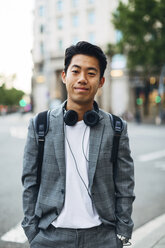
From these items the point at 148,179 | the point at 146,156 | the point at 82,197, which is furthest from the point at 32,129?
the point at 146,156

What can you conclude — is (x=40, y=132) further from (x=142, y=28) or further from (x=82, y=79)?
(x=142, y=28)

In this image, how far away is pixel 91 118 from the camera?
1.90 metres

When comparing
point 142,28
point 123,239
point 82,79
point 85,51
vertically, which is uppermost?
point 142,28

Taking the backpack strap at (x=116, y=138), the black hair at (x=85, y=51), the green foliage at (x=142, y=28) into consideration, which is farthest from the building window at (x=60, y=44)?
the backpack strap at (x=116, y=138)

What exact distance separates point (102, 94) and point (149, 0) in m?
17.0

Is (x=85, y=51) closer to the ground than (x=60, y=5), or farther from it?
closer to the ground

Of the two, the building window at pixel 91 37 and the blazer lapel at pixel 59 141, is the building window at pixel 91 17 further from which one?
the blazer lapel at pixel 59 141

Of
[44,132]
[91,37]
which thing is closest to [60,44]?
[91,37]

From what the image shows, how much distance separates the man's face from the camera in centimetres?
191

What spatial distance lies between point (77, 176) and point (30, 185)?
0.33 meters

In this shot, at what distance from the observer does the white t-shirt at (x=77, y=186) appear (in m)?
1.85

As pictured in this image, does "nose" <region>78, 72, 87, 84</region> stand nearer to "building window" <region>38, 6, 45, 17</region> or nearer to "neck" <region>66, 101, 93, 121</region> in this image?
"neck" <region>66, 101, 93, 121</region>

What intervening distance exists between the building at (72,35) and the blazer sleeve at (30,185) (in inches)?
1435

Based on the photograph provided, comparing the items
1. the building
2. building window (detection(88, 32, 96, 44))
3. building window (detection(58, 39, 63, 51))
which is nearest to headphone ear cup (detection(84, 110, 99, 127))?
the building
